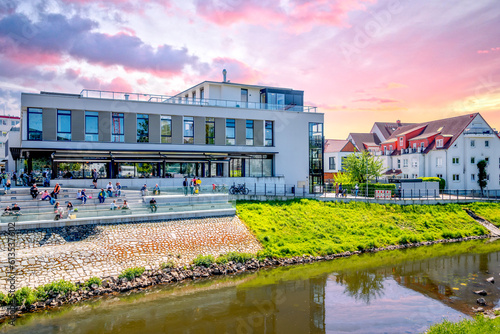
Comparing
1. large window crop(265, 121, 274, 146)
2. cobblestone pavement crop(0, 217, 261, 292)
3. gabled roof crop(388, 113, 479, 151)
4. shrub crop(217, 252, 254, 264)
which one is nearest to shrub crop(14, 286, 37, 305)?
cobblestone pavement crop(0, 217, 261, 292)

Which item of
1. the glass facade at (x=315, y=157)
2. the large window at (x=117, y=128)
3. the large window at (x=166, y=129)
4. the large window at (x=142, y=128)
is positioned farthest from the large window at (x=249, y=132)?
the large window at (x=117, y=128)

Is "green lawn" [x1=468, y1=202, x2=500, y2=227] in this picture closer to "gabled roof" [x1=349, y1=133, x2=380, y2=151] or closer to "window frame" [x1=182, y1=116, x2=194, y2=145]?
"window frame" [x1=182, y1=116, x2=194, y2=145]

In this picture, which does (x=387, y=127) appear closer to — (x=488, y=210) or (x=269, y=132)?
(x=488, y=210)

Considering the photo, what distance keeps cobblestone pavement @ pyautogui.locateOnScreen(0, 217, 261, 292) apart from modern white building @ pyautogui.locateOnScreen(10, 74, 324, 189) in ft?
29.8

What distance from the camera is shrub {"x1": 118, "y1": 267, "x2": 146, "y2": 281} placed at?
17.3m

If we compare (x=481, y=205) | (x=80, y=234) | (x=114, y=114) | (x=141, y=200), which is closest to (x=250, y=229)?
(x=141, y=200)

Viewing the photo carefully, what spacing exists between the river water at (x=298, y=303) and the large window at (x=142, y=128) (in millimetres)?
16341

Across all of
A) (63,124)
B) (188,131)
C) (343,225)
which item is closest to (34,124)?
(63,124)

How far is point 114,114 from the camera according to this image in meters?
29.9

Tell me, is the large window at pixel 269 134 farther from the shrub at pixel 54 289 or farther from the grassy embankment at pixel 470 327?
the grassy embankment at pixel 470 327

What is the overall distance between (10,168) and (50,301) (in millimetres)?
35089

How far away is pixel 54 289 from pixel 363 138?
58403mm

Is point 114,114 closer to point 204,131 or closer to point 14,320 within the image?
point 204,131

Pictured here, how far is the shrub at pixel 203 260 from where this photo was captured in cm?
1955
